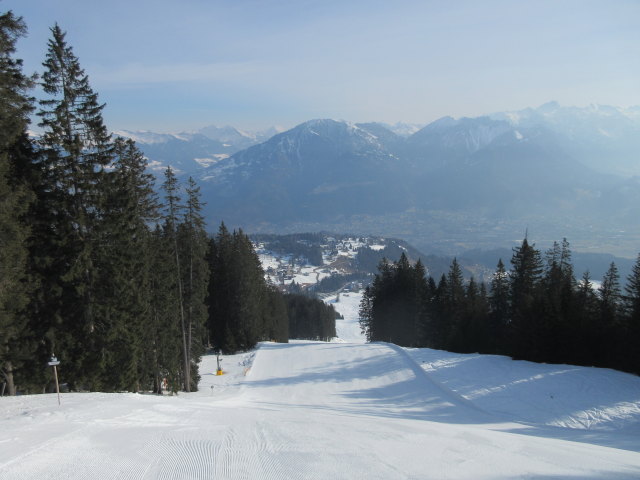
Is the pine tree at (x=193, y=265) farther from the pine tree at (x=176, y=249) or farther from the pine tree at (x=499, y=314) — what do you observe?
the pine tree at (x=499, y=314)

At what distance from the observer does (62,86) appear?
50.7 ft

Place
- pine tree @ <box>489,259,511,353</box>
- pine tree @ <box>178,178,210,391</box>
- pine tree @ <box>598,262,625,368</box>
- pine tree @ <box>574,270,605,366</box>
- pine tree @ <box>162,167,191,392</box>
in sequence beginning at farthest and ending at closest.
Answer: pine tree @ <box>489,259,511,353</box>
pine tree @ <box>574,270,605,366</box>
pine tree @ <box>178,178,210,391</box>
pine tree @ <box>598,262,625,368</box>
pine tree @ <box>162,167,191,392</box>

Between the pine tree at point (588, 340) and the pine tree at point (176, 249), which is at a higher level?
the pine tree at point (176, 249)

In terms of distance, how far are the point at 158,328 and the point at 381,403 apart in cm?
1249

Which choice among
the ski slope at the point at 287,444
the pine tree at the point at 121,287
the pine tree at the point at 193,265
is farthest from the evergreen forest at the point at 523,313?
the pine tree at the point at 121,287

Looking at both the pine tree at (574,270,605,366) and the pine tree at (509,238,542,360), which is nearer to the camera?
the pine tree at (574,270,605,366)

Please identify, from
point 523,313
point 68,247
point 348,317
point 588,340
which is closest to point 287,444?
point 68,247

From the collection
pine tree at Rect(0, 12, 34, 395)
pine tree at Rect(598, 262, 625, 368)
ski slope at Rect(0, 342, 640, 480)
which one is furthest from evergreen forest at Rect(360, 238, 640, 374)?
pine tree at Rect(0, 12, 34, 395)

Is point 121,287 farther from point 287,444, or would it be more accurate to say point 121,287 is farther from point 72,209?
point 287,444

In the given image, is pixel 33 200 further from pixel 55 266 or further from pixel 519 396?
pixel 519 396

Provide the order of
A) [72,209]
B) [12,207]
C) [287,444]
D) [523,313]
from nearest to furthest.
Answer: [287,444] < [12,207] < [72,209] < [523,313]

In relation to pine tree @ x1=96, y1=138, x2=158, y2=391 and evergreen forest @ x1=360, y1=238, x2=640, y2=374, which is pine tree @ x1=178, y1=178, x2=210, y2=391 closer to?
pine tree @ x1=96, y1=138, x2=158, y2=391

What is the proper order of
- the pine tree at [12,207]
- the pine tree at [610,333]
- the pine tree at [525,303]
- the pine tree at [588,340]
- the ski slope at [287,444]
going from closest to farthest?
1. the ski slope at [287,444]
2. the pine tree at [12,207]
3. the pine tree at [610,333]
4. the pine tree at [588,340]
5. the pine tree at [525,303]

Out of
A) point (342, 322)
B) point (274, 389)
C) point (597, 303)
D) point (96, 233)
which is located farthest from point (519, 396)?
point (342, 322)
